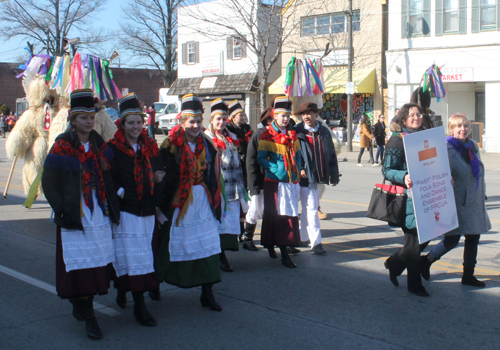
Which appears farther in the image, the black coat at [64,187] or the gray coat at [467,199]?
the gray coat at [467,199]

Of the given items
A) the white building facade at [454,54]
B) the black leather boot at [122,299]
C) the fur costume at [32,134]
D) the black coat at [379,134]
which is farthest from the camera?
the white building facade at [454,54]

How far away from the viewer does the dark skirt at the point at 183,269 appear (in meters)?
4.77

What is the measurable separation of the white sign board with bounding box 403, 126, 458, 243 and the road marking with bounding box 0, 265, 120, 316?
9.18 feet

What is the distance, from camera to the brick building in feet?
168

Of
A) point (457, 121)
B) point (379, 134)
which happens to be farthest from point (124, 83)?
point (457, 121)

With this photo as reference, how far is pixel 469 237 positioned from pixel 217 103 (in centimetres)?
295

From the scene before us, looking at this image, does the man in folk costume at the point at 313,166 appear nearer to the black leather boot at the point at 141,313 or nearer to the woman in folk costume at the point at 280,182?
the woman in folk costume at the point at 280,182

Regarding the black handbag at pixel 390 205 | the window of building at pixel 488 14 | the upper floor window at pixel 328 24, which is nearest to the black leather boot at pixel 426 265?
the black handbag at pixel 390 205

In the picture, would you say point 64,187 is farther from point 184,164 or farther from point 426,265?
point 426,265

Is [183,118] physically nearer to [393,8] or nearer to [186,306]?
[186,306]

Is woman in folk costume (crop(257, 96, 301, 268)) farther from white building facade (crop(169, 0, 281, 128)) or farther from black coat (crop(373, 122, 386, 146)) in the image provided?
white building facade (crop(169, 0, 281, 128))

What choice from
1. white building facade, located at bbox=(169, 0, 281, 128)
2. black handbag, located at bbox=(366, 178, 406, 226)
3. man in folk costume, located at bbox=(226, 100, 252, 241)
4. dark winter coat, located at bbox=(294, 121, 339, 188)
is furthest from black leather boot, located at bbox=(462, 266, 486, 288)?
white building facade, located at bbox=(169, 0, 281, 128)

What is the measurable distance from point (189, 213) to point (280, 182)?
182 cm

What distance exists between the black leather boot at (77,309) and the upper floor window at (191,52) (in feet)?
101
